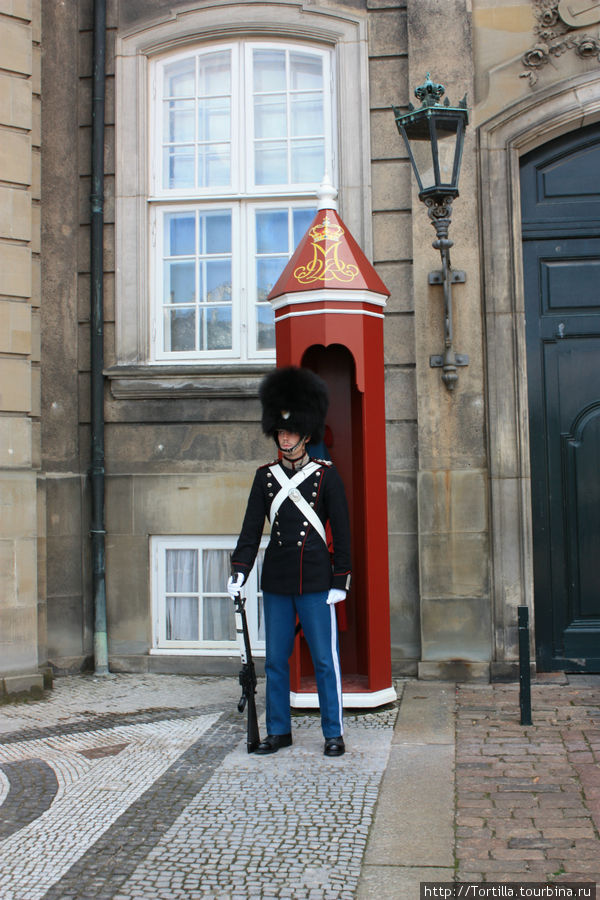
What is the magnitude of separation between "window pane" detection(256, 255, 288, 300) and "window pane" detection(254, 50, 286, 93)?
4.38ft

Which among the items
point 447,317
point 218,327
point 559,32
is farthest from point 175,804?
point 559,32

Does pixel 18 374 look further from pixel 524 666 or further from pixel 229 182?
pixel 524 666

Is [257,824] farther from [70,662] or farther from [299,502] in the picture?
[70,662]

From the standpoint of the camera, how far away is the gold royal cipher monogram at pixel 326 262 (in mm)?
5863

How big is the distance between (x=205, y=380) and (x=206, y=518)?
105 centimetres

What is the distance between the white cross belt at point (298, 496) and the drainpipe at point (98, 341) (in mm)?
2493

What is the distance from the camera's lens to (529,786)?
453 cm

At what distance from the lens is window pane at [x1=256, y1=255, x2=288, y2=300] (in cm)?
764

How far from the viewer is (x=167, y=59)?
25.3 ft

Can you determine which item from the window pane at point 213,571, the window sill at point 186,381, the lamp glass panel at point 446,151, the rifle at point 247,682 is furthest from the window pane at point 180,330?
the rifle at point 247,682

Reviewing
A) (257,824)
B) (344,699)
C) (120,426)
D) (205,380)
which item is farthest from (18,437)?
(257,824)

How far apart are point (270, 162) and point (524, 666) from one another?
437 centimetres

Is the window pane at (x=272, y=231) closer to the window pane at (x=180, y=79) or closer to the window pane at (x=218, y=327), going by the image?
the window pane at (x=218, y=327)

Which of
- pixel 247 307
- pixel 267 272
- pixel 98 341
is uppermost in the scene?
pixel 267 272
